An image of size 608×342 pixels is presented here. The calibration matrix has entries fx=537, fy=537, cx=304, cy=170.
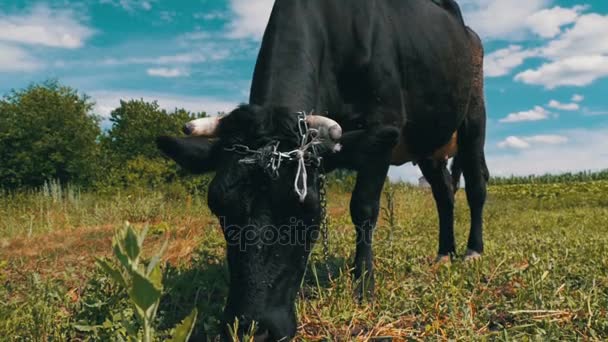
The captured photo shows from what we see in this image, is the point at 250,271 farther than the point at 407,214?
No

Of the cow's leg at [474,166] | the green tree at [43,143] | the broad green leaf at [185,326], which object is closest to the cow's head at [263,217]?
the broad green leaf at [185,326]

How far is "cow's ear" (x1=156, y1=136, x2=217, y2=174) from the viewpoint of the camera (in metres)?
3.16

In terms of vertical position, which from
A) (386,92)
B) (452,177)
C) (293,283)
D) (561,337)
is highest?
(386,92)

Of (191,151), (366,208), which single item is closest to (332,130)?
(191,151)

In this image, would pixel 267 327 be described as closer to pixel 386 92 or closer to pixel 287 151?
pixel 287 151

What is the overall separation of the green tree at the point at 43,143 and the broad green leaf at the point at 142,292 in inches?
830

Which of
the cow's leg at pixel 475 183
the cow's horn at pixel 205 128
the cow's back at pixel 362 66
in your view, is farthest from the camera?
the cow's leg at pixel 475 183

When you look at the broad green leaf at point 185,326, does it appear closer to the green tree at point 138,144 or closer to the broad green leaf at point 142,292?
the broad green leaf at point 142,292

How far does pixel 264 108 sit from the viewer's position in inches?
119

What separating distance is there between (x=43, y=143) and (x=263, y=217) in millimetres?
19619

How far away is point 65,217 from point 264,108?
10619mm

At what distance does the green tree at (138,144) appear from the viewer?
19562mm

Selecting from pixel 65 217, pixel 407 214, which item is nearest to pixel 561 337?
pixel 407 214

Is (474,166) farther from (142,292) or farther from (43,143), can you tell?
(43,143)
